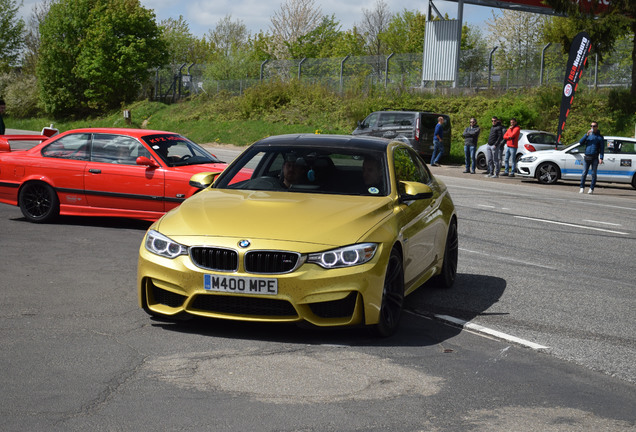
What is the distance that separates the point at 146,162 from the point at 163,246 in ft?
18.7

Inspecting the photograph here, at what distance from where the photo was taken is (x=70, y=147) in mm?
12109

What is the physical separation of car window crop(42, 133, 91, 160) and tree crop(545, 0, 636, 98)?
24150 millimetres

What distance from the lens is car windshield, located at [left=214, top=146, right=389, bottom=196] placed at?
6.91 meters

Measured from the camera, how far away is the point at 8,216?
42.0ft

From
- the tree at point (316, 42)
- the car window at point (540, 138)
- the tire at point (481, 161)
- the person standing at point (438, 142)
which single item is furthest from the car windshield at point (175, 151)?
the tree at point (316, 42)

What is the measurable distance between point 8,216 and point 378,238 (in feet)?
28.3

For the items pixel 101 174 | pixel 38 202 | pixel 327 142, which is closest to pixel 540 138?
pixel 101 174

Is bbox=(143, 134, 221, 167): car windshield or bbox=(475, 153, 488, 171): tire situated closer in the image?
bbox=(143, 134, 221, 167): car windshield

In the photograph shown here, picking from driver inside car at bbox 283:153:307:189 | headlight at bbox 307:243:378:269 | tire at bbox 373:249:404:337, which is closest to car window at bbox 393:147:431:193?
driver inside car at bbox 283:153:307:189

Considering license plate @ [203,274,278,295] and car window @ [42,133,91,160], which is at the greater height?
car window @ [42,133,91,160]

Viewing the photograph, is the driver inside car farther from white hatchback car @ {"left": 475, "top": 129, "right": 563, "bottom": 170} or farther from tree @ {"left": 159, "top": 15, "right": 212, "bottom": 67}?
tree @ {"left": 159, "top": 15, "right": 212, "bottom": 67}

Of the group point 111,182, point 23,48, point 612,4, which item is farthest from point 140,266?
point 23,48

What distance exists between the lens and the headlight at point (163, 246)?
585cm

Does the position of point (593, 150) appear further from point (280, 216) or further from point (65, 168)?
point (280, 216)
